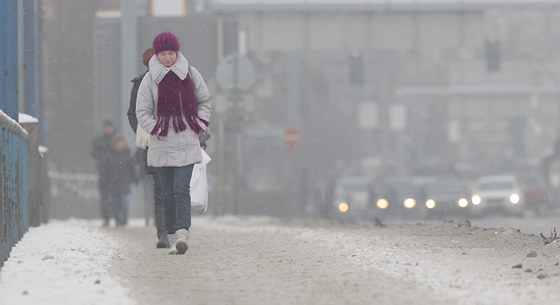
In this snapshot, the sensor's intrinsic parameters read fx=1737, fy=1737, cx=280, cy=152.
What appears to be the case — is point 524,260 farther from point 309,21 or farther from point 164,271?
point 309,21

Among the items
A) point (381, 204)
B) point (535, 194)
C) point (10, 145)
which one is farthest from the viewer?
point (535, 194)

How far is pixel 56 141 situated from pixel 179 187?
35.0 meters

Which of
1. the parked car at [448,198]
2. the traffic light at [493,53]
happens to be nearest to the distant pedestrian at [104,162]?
the parked car at [448,198]

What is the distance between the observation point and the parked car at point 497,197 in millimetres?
40031

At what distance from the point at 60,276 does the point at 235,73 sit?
18950 millimetres

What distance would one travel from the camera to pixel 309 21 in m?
43.3

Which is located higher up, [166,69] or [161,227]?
[166,69]

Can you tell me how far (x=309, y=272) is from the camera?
35.1 feet

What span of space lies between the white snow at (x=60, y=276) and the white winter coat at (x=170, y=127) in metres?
0.82

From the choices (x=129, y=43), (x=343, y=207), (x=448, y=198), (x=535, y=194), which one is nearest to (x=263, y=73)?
(x=535, y=194)

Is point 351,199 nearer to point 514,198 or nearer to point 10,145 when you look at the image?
point 514,198

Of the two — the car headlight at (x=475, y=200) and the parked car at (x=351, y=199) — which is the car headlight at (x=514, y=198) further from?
the parked car at (x=351, y=199)

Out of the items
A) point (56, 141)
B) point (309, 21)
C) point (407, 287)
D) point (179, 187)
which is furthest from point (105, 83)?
point (407, 287)

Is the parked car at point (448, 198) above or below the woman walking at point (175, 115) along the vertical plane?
below
